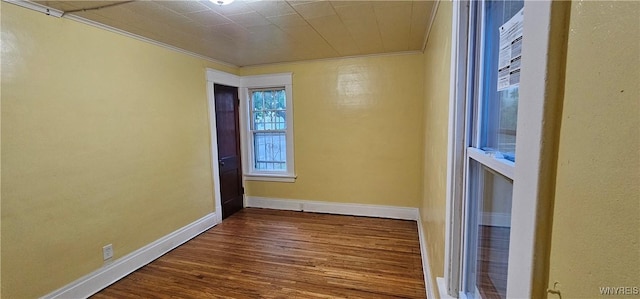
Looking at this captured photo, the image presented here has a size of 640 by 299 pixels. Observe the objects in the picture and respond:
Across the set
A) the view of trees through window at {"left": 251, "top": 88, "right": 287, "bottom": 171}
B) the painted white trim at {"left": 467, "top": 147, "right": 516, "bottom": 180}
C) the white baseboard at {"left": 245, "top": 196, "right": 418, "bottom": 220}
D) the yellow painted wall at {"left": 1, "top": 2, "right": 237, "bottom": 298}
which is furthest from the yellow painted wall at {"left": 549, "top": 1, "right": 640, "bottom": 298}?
the view of trees through window at {"left": 251, "top": 88, "right": 287, "bottom": 171}

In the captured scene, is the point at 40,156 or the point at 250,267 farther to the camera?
the point at 250,267

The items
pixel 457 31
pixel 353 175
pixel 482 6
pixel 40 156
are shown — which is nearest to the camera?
pixel 482 6

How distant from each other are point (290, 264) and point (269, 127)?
2.25 metres

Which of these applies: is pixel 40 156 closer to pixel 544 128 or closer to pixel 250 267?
pixel 250 267

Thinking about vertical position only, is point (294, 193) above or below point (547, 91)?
below

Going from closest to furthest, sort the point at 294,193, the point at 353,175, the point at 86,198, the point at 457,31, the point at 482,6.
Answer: the point at 482,6
the point at 457,31
the point at 86,198
the point at 353,175
the point at 294,193

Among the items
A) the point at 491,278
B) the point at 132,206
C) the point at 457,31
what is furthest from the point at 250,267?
the point at 457,31

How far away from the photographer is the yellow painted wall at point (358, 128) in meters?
3.60

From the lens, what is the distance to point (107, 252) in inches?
95.1

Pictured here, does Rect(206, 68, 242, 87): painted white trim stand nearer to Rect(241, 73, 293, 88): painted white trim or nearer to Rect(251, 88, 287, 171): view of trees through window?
Rect(241, 73, 293, 88): painted white trim

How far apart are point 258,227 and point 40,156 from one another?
2282 millimetres

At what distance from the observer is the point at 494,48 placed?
0.91 metres

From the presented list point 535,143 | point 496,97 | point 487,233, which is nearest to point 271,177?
point 487,233

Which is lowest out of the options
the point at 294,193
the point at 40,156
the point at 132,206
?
the point at 294,193
